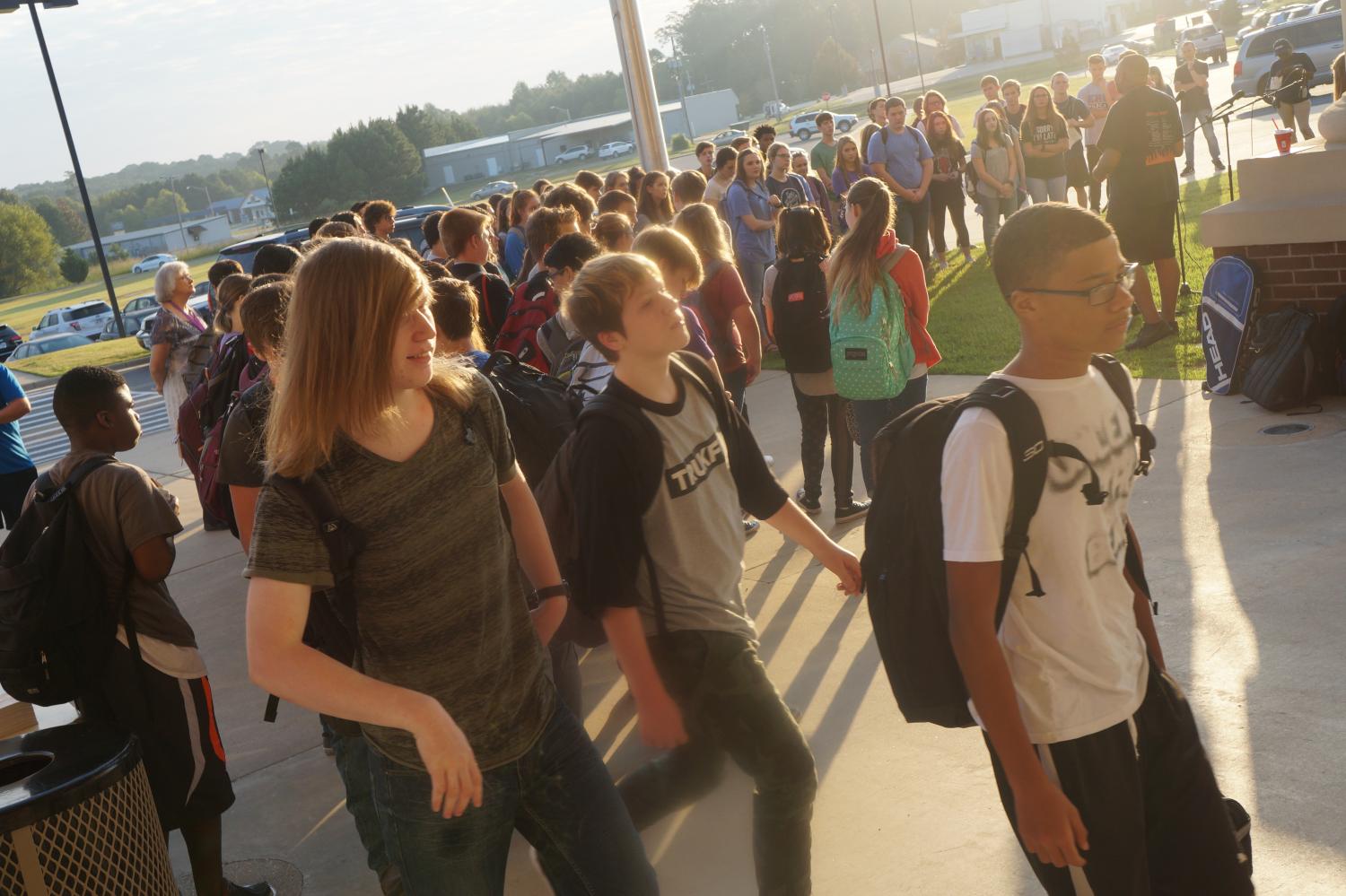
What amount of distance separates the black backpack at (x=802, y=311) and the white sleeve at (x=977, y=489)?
4.34 metres

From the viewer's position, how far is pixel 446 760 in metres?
2.14

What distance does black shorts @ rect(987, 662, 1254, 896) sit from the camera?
2.34 meters

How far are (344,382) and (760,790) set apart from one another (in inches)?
60.5

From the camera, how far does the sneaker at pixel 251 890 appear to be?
165 inches

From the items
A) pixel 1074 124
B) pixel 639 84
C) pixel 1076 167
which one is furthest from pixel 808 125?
pixel 639 84

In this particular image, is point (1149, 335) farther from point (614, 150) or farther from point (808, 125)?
point (614, 150)

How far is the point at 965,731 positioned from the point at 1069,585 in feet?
7.33

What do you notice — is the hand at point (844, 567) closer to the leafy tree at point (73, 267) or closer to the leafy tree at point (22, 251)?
the leafy tree at point (73, 267)

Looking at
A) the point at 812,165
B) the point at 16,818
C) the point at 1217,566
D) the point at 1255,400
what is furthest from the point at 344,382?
the point at 812,165

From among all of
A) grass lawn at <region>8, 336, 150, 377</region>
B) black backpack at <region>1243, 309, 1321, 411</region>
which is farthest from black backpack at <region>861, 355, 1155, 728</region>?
grass lawn at <region>8, 336, 150, 377</region>

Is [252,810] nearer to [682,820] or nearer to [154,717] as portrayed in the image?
[154,717]

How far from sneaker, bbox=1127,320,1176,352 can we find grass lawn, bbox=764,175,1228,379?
58mm

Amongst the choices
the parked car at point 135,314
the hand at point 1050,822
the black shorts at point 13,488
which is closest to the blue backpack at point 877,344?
the hand at point 1050,822

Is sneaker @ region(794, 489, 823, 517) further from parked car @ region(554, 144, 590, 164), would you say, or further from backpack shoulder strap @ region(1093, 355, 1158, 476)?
parked car @ region(554, 144, 590, 164)
